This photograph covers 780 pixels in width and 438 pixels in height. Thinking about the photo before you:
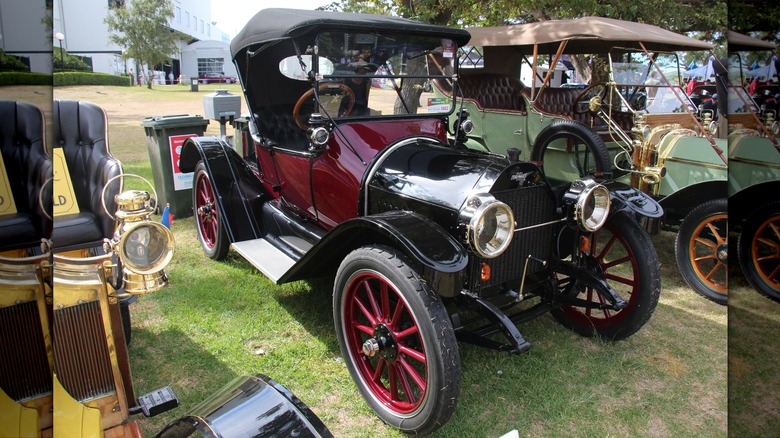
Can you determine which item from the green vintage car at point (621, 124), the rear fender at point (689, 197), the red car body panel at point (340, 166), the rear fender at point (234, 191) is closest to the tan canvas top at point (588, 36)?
the green vintage car at point (621, 124)

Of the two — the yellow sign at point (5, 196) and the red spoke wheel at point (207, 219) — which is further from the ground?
the yellow sign at point (5, 196)

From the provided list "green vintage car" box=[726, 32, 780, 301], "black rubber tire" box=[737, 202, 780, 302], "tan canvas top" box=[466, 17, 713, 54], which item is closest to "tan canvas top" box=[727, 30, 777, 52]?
"green vintage car" box=[726, 32, 780, 301]

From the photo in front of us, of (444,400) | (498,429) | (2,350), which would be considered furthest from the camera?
(498,429)

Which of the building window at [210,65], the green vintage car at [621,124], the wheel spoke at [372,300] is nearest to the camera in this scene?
the wheel spoke at [372,300]

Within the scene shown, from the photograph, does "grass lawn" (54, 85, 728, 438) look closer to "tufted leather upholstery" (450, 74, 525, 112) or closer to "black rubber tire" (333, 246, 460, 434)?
"black rubber tire" (333, 246, 460, 434)

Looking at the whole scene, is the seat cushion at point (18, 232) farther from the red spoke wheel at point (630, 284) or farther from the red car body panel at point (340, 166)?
the red spoke wheel at point (630, 284)

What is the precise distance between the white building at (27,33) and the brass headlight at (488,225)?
1.80m

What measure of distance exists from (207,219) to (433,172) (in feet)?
8.28

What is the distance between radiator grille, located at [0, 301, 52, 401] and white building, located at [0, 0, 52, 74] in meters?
0.34

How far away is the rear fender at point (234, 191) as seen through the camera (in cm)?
399

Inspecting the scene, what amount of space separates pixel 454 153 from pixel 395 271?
1033 mm

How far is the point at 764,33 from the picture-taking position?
80 centimetres

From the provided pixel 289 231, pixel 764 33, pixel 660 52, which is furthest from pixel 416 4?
pixel 764 33

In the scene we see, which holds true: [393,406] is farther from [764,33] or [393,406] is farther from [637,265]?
[764,33]
